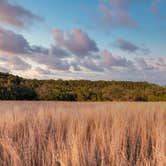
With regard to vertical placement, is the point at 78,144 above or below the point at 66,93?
Result: above

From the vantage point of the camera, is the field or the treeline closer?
the field

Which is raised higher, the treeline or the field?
the field

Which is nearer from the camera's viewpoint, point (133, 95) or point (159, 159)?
point (159, 159)

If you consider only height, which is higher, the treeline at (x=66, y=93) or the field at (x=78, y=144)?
the field at (x=78, y=144)

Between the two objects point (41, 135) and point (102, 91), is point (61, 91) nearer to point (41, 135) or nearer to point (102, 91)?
point (102, 91)

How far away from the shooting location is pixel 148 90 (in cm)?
3881

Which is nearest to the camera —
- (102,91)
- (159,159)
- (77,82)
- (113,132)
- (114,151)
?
(159,159)

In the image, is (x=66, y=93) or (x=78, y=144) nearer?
(x=78, y=144)

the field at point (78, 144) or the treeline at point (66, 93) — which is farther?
the treeline at point (66, 93)

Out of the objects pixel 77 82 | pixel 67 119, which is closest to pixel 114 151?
pixel 67 119

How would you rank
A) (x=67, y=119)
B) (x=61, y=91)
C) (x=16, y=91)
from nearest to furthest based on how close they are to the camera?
(x=67, y=119), (x=16, y=91), (x=61, y=91)

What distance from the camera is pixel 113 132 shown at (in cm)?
452

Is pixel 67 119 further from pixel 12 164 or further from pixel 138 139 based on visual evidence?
pixel 12 164

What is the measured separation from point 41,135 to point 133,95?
33352mm
